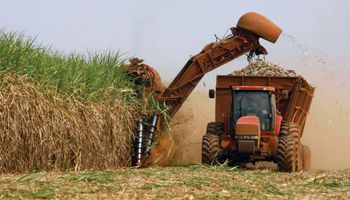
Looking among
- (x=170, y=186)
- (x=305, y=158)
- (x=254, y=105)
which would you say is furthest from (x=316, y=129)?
(x=170, y=186)

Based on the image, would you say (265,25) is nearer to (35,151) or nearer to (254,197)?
(35,151)

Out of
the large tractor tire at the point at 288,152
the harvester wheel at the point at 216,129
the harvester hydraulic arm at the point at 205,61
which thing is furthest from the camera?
the harvester hydraulic arm at the point at 205,61

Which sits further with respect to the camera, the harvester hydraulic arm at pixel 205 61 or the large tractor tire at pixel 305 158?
the harvester hydraulic arm at pixel 205 61

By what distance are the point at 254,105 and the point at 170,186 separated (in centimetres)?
526

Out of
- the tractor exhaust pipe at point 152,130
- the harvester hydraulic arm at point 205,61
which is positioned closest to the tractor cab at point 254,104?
the harvester hydraulic arm at point 205,61

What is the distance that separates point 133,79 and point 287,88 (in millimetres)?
3632

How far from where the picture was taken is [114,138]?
14227 millimetres

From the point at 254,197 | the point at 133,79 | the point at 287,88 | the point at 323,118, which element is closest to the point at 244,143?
the point at 287,88

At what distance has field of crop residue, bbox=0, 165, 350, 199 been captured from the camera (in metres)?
8.30

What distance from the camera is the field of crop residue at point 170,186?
8.30 metres

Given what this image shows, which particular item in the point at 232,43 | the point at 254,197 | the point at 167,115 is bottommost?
the point at 254,197

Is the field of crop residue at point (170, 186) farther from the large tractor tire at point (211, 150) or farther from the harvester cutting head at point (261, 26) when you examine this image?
the harvester cutting head at point (261, 26)

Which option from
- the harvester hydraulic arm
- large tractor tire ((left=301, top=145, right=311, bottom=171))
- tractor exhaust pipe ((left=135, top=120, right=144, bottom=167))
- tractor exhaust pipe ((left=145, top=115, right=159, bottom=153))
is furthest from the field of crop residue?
the harvester hydraulic arm

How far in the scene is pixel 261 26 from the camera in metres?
15.3
